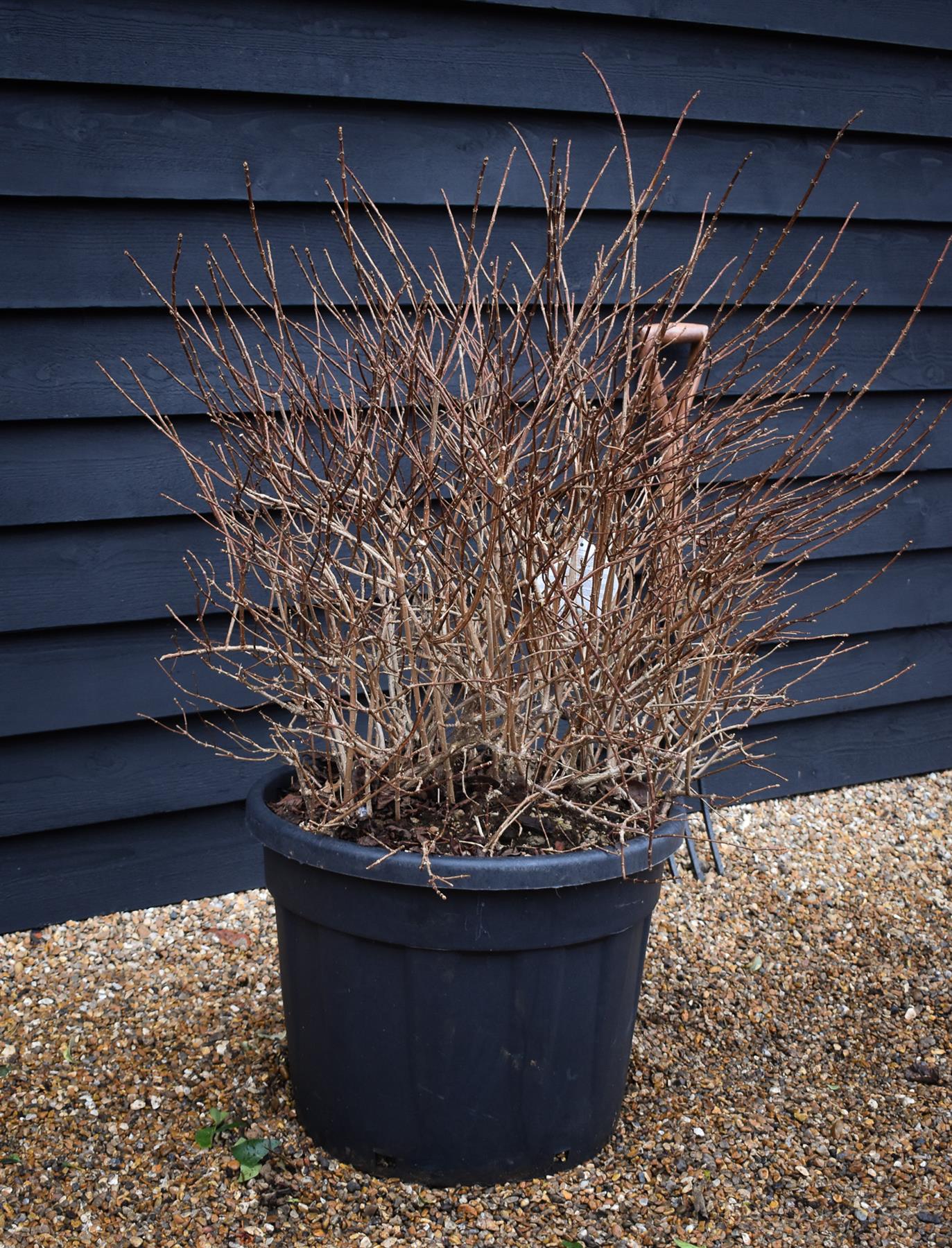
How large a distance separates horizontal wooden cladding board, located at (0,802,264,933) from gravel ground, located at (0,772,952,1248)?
41 mm

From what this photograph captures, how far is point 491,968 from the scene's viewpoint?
4.93 feet

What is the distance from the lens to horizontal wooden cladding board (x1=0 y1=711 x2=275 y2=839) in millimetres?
2295

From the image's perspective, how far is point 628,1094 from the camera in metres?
1.86

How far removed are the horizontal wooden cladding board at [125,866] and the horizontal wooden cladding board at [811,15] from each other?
1923 mm

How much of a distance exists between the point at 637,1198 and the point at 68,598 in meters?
1.52

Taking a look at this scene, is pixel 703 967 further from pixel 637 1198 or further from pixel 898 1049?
pixel 637 1198

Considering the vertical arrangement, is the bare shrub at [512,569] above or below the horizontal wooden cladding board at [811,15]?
below

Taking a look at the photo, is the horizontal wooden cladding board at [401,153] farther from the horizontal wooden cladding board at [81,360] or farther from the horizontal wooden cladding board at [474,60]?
the horizontal wooden cladding board at [81,360]

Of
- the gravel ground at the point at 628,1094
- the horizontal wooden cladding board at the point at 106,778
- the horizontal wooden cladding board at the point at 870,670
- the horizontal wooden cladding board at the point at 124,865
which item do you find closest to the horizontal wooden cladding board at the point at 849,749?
the horizontal wooden cladding board at the point at 870,670

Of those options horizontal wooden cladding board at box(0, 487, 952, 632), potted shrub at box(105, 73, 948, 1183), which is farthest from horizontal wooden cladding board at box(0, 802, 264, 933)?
potted shrub at box(105, 73, 948, 1183)

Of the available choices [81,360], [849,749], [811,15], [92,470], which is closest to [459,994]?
[92,470]

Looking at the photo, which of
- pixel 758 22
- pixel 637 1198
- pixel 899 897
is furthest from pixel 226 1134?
pixel 758 22

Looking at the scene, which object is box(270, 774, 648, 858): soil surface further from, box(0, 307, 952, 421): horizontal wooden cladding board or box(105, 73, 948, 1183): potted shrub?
box(0, 307, 952, 421): horizontal wooden cladding board

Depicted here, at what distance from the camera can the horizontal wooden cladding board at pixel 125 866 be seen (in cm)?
235
